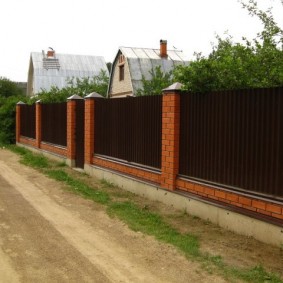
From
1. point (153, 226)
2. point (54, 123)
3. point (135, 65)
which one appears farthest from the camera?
point (135, 65)

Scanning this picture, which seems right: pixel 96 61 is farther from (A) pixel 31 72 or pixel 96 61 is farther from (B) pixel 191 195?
(B) pixel 191 195

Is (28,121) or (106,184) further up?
(28,121)

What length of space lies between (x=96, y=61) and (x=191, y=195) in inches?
1678

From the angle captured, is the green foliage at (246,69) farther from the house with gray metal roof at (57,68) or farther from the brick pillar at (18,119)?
the house with gray metal roof at (57,68)

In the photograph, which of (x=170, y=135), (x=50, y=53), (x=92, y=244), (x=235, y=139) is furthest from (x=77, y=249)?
(x=50, y=53)

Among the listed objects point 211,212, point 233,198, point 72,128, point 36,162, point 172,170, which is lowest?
point 36,162

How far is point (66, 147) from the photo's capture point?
47.3 ft

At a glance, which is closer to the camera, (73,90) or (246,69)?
(246,69)

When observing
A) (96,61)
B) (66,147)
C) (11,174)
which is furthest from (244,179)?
(96,61)

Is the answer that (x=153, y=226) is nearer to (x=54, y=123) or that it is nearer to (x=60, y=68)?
(x=54, y=123)

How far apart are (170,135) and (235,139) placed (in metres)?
1.77

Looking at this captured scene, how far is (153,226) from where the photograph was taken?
6.74 metres

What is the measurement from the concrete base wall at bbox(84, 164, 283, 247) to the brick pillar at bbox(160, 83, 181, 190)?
0.95 feet

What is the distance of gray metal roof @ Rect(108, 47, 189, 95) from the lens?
27562 mm
